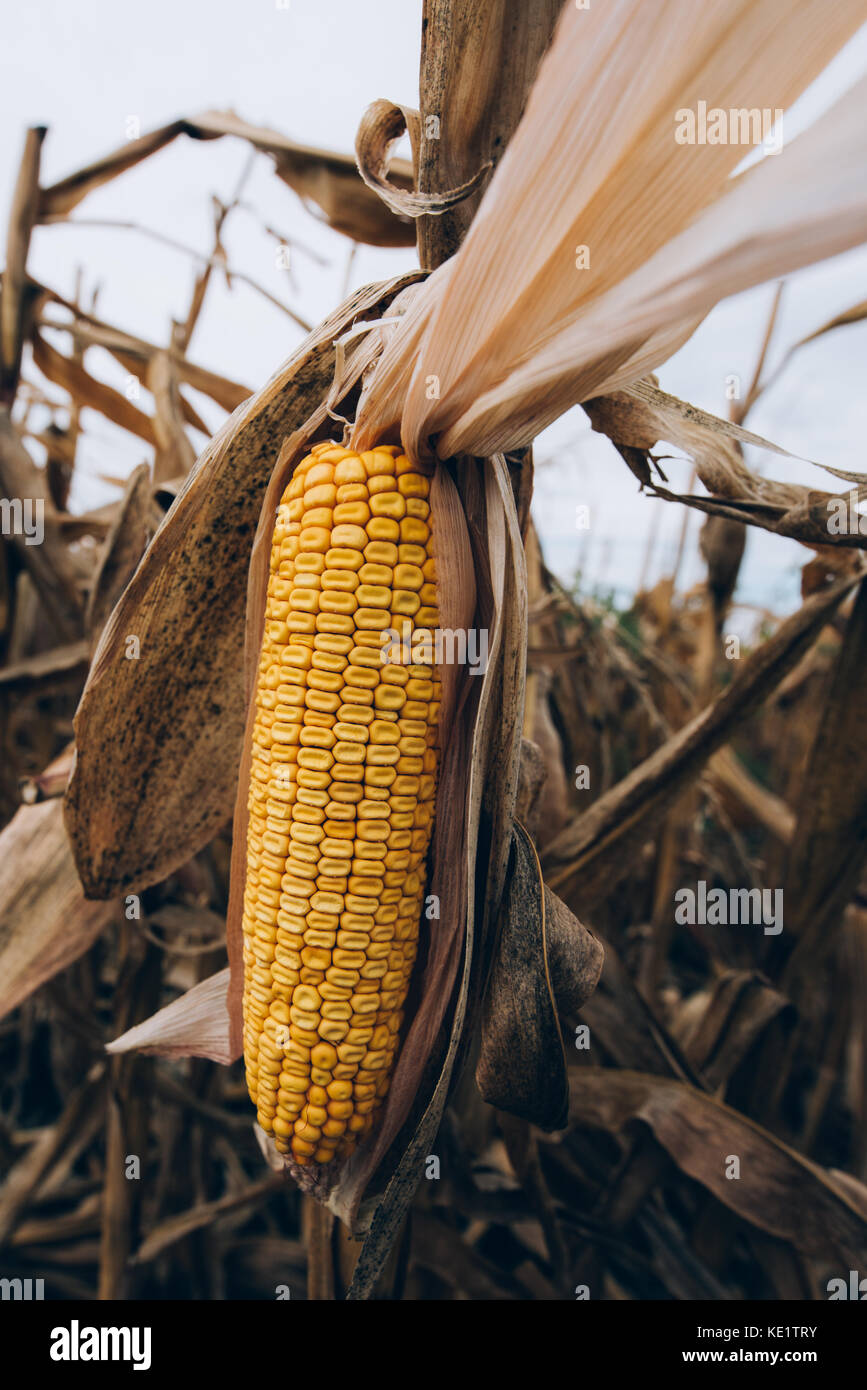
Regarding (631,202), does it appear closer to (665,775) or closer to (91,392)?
(665,775)

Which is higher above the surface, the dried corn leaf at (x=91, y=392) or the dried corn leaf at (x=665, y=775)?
the dried corn leaf at (x=91, y=392)

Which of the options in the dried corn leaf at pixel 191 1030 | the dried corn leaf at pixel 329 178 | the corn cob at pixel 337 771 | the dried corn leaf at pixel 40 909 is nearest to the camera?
the corn cob at pixel 337 771

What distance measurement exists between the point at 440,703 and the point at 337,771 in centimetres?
14

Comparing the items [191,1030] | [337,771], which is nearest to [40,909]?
[191,1030]

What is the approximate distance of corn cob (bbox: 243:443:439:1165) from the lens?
2.31 ft

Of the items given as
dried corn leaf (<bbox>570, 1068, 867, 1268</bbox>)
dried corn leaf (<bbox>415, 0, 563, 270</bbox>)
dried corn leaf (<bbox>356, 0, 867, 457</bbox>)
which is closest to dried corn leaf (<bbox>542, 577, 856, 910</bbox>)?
dried corn leaf (<bbox>570, 1068, 867, 1268</bbox>)

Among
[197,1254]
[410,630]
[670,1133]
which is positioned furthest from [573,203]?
[197,1254]

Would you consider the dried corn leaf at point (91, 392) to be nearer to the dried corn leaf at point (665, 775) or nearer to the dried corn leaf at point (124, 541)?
the dried corn leaf at point (124, 541)

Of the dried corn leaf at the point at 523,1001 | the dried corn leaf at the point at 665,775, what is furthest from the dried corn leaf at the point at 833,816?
the dried corn leaf at the point at 523,1001

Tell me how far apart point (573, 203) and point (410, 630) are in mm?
390

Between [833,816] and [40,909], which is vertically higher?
[833,816]

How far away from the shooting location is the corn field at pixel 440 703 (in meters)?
0.58

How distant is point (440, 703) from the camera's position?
77 centimetres
